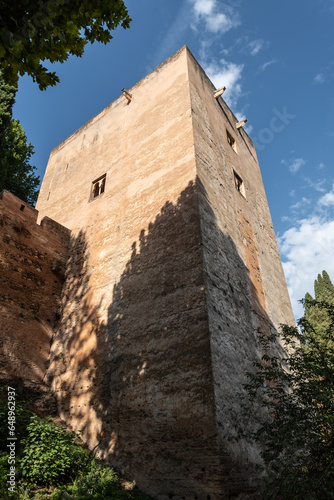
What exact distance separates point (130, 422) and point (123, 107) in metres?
10.1

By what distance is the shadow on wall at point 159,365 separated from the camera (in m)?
5.30

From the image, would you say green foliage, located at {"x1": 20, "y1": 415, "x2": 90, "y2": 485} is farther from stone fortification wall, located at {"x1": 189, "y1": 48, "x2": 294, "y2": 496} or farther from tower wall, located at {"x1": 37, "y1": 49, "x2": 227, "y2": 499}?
stone fortification wall, located at {"x1": 189, "y1": 48, "x2": 294, "y2": 496}

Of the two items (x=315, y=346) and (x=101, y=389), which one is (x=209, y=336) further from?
(x=101, y=389)

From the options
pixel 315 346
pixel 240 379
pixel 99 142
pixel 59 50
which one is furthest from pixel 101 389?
pixel 99 142

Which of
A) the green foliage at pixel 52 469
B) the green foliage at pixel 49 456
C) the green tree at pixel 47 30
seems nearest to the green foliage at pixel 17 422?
the green foliage at pixel 52 469

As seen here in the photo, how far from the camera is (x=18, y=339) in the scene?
7.95 meters

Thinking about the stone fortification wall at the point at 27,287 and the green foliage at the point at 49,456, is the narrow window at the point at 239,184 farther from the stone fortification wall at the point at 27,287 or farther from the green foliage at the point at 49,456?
the green foliage at the point at 49,456

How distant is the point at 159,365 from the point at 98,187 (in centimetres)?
682

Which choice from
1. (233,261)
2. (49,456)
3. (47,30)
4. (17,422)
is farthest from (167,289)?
(47,30)

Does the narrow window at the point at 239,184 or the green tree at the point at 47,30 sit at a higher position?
the narrow window at the point at 239,184

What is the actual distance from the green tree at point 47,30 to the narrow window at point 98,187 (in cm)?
644

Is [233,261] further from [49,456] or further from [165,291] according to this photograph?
[49,456]

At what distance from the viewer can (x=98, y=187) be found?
11305mm

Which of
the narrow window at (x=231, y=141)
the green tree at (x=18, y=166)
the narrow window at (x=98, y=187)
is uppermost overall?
the green tree at (x=18, y=166)
